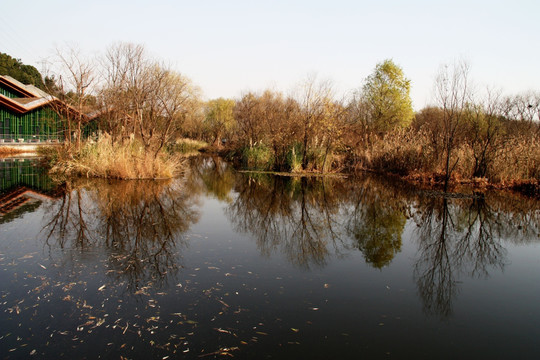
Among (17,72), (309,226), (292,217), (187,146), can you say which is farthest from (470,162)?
(17,72)

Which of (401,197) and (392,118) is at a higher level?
(392,118)

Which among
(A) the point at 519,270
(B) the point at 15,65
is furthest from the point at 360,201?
(B) the point at 15,65

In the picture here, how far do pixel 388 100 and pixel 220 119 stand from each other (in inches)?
1057

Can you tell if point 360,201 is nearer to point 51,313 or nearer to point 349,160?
point 51,313

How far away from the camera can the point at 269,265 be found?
23.0 feet

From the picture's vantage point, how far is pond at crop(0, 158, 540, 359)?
437 cm

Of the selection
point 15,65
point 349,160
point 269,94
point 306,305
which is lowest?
point 306,305

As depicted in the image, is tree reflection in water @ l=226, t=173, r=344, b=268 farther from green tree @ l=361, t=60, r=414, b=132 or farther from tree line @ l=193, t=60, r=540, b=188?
green tree @ l=361, t=60, r=414, b=132

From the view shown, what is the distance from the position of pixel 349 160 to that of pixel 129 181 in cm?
1789

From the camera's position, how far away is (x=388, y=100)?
36.8 metres

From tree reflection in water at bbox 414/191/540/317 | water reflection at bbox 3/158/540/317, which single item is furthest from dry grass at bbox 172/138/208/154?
tree reflection in water at bbox 414/191/540/317

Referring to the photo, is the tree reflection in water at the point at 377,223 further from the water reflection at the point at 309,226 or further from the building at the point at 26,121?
the building at the point at 26,121

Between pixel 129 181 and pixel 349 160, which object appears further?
pixel 349 160

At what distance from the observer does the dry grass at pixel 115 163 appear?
17484 millimetres
